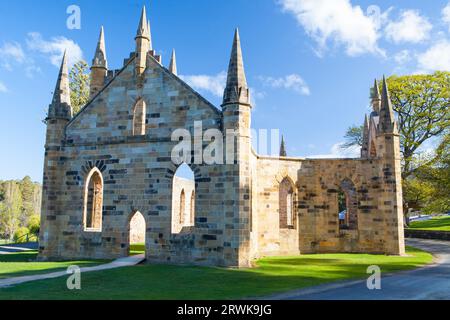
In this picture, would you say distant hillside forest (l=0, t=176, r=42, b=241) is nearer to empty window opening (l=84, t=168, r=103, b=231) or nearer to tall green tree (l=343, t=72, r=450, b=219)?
empty window opening (l=84, t=168, r=103, b=231)

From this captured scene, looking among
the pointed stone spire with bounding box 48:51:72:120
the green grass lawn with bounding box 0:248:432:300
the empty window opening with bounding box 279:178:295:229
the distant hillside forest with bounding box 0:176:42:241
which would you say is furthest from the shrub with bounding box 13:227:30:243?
the green grass lawn with bounding box 0:248:432:300

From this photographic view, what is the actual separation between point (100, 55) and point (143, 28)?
20.1 feet

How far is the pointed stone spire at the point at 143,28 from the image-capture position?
795 inches

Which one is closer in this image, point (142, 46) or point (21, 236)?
point (142, 46)

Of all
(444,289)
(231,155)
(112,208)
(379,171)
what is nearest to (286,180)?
(379,171)

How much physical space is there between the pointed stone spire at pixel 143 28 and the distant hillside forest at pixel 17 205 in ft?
123

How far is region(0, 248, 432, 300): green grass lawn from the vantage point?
423 inches

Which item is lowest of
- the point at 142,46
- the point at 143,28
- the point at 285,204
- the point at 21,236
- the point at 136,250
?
the point at 21,236

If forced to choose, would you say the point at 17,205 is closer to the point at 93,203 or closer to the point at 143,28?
the point at 93,203

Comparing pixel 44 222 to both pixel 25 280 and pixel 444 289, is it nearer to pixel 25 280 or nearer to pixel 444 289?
pixel 25 280

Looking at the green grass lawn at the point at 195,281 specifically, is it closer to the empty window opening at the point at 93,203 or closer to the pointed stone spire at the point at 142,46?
the empty window opening at the point at 93,203

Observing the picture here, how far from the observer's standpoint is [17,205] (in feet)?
198

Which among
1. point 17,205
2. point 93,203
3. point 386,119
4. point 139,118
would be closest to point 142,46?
point 139,118

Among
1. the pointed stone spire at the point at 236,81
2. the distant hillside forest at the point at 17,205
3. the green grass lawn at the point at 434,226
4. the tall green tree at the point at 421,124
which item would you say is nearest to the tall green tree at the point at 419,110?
the tall green tree at the point at 421,124
